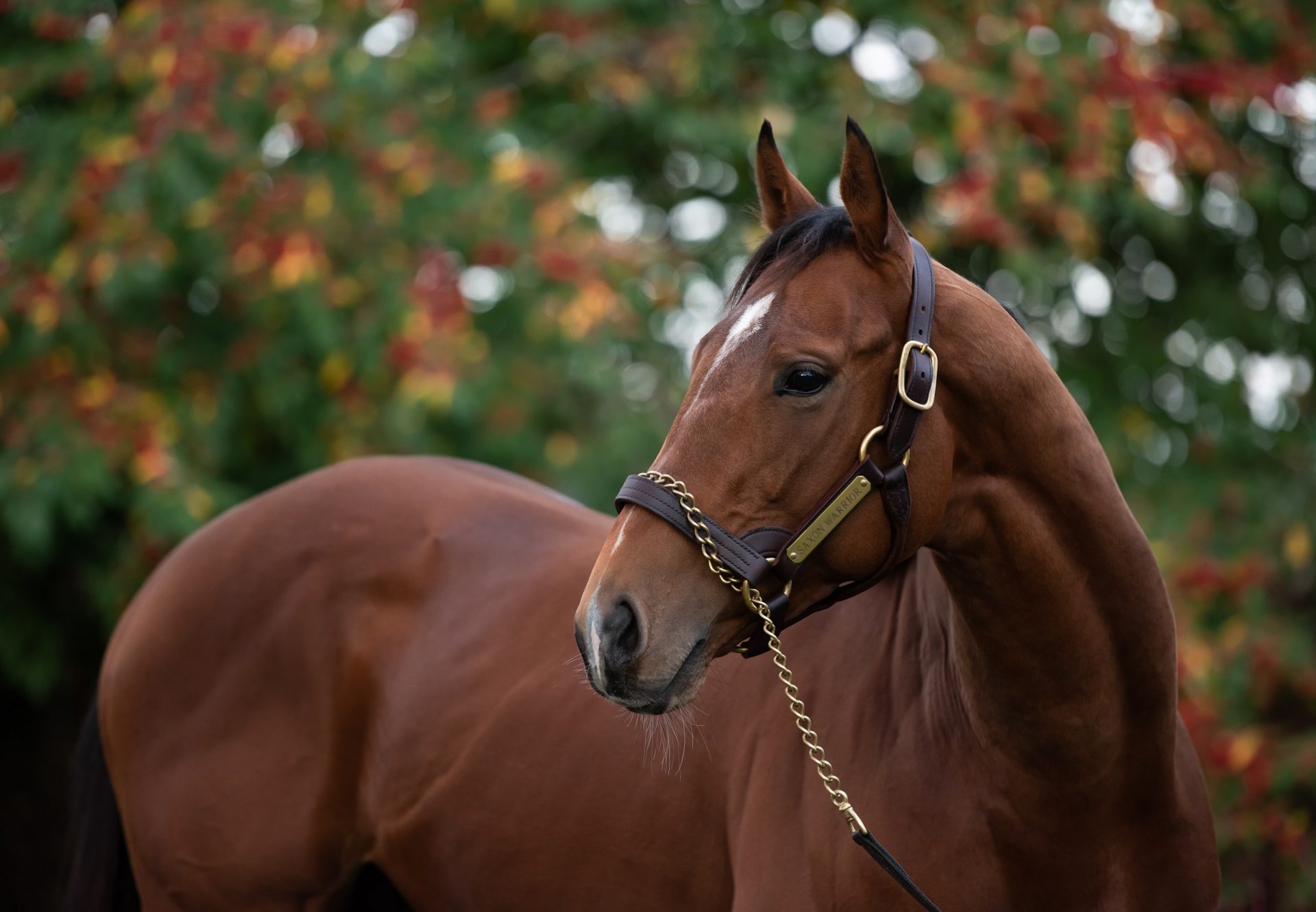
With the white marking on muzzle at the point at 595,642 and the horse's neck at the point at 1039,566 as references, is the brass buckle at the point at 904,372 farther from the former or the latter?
the white marking on muzzle at the point at 595,642

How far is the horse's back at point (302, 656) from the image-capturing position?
302 centimetres

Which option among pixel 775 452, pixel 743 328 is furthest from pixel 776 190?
pixel 775 452

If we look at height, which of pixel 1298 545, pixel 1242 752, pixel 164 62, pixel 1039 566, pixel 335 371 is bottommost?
pixel 1242 752

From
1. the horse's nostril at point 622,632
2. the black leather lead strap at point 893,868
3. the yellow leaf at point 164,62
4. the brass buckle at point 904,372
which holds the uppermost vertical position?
the brass buckle at point 904,372

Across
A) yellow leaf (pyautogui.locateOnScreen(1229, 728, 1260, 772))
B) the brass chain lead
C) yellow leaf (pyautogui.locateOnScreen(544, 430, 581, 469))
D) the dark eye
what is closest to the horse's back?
the brass chain lead

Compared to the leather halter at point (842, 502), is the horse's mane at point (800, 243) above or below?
above

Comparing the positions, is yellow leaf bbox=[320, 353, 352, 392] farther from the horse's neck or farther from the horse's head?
the horse's neck

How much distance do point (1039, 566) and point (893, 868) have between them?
0.59m

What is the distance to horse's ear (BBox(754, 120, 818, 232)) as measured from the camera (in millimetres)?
2293

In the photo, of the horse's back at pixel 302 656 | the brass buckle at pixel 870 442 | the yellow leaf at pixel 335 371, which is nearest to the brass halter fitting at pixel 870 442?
the brass buckle at pixel 870 442

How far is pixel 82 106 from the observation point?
521 centimetres

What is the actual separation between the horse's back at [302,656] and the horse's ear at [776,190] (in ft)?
3.38

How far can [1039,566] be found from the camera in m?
2.08

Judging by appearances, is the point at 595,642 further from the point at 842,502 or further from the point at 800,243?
the point at 800,243
